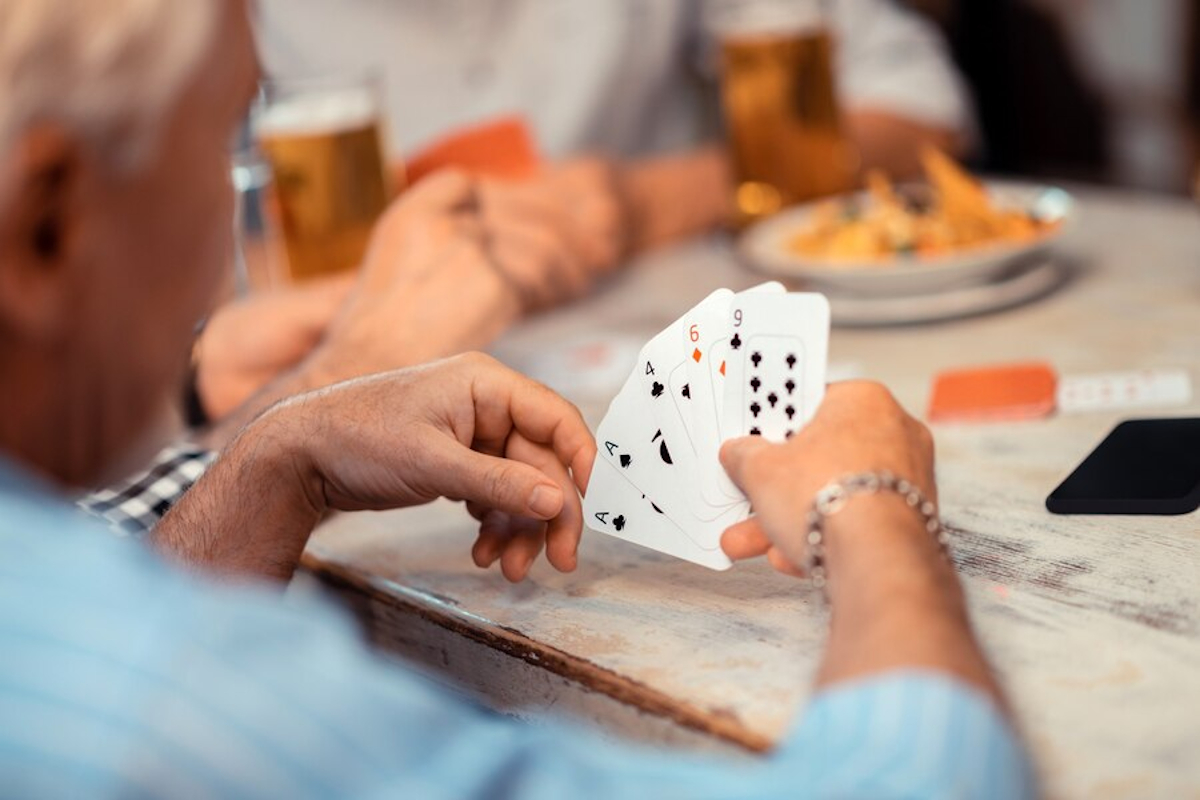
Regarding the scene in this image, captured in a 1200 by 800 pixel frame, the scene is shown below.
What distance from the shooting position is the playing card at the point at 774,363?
2.94 feet

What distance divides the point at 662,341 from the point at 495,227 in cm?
81

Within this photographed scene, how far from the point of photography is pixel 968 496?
41.1 inches

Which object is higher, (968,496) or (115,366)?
(115,366)

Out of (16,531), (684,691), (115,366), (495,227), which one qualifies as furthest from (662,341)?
(495,227)

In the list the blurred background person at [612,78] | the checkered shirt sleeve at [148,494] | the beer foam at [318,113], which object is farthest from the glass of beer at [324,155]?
the checkered shirt sleeve at [148,494]

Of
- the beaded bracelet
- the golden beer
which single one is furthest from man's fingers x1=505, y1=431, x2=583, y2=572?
the golden beer

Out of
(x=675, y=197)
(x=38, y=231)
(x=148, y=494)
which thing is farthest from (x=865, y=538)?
(x=675, y=197)

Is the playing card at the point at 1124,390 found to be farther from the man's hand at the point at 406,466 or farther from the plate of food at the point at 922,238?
the man's hand at the point at 406,466

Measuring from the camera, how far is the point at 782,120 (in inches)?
75.9

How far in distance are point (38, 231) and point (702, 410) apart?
46cm

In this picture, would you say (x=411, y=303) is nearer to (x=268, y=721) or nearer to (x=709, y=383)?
(x=709, y=383)

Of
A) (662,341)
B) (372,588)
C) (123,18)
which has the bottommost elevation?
(372,588)

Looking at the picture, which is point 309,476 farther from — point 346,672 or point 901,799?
point 901,799

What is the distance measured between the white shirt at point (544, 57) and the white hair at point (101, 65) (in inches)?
62.1
